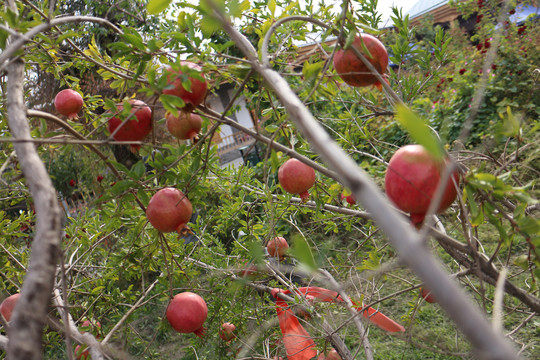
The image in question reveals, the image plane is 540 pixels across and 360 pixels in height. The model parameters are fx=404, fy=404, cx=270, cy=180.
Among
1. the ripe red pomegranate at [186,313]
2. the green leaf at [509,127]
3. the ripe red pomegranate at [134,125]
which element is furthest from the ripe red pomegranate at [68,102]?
the green leaf at [509,127]

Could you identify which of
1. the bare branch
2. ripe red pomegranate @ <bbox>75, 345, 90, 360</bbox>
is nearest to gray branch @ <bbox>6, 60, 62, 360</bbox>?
the bare branch

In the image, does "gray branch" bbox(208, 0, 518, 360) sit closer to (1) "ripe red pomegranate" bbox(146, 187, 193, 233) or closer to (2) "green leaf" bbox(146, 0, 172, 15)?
(2) "green leaf" bbox(146, 0, 172, 15)

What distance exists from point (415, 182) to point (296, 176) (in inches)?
21.4

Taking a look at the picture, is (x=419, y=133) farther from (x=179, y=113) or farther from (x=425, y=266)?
(x=179, y=113)

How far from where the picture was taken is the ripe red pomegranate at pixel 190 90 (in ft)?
2.65

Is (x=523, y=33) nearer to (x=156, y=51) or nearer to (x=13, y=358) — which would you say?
(x=156, y=51)

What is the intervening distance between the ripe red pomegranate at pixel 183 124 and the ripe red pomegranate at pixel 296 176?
0.97 ft

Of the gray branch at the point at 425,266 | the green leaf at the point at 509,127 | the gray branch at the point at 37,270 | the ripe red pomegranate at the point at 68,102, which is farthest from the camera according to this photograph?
the ripe red pomegranate at the point at 68,102

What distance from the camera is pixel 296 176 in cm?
114

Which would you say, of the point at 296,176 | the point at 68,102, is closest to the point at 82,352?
the point at 296,176

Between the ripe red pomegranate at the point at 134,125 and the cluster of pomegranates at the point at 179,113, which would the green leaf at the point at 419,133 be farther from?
the ripe red pomegranate at the point at 134,125

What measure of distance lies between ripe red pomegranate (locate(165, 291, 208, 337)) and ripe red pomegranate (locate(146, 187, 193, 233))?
30 centimetres

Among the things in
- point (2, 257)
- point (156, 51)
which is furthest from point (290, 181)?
point (2, 257)

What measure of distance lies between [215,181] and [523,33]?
4978mm
